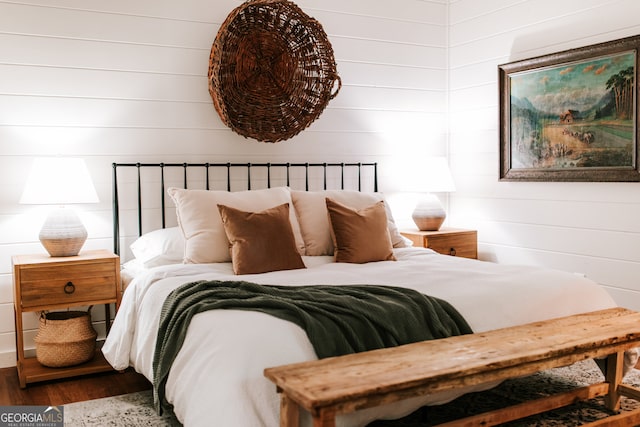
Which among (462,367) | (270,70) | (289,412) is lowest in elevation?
(289,412)

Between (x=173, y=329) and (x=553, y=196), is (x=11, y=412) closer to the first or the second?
(x=173, y=329)

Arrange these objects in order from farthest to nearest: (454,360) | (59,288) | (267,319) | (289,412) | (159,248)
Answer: (159,248) → (59,288) → (267,319) → (454,360) → (289,412)

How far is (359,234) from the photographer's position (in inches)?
144

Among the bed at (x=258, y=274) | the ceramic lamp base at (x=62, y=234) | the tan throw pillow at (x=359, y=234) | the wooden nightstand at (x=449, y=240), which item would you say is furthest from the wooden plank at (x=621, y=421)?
the ceramic lamp base at (x=62, y=234)

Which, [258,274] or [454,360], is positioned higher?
[258,274]

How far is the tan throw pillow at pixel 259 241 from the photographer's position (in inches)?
130

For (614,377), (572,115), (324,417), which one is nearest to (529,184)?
(572,115)

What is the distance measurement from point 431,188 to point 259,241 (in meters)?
1.75

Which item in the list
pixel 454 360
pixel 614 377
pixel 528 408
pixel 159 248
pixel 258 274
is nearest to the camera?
pixel 454 360

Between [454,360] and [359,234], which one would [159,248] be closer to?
[359,234]

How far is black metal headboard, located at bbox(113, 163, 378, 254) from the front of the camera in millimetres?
4008

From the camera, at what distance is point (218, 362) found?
218 centimetres

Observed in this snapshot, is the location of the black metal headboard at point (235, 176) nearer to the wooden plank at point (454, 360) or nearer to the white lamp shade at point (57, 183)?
the white lamp shade at point (57, 183)

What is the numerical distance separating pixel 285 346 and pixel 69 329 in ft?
5.87
